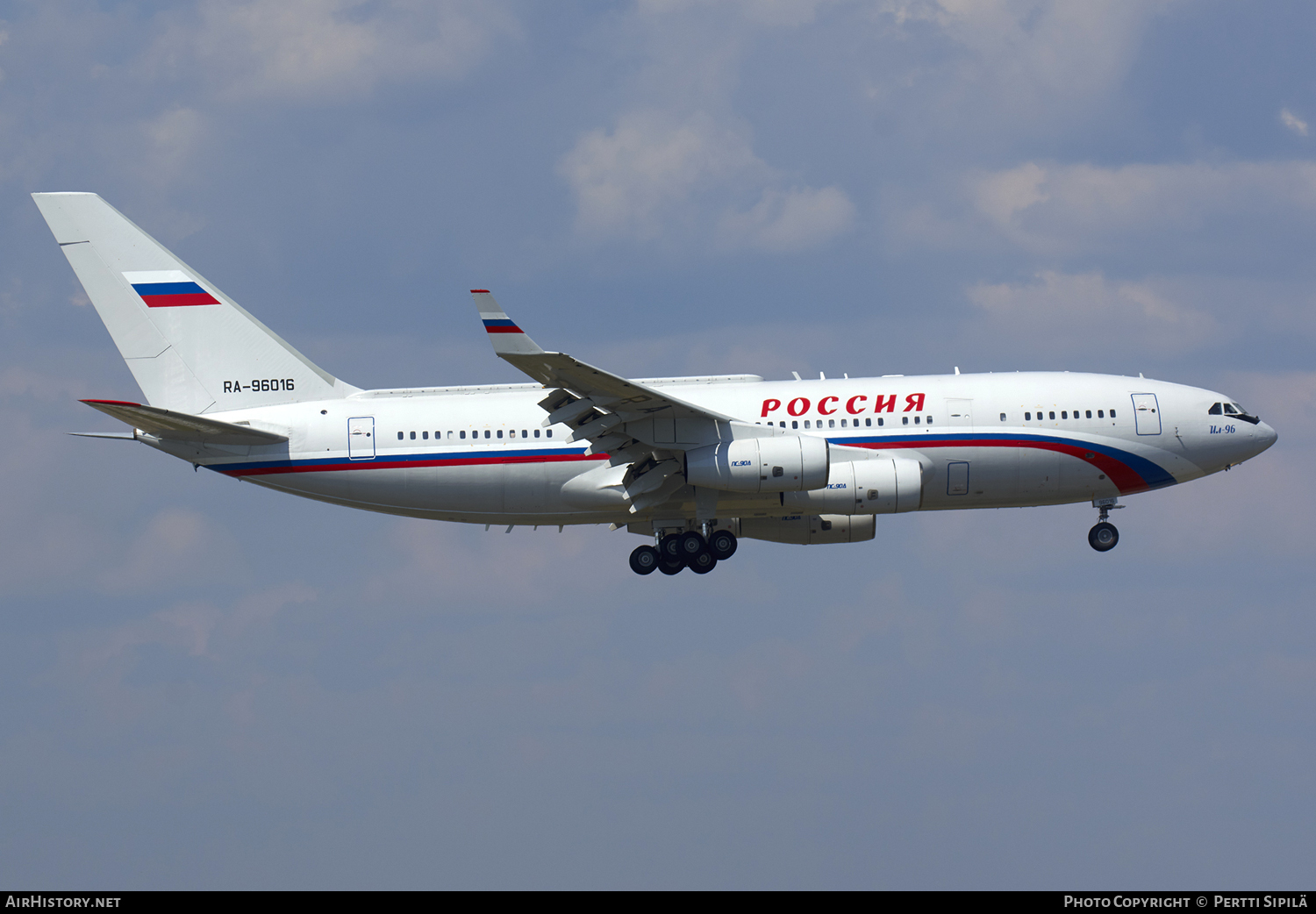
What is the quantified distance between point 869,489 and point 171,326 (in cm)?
2204

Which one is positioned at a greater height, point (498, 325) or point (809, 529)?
point (498, 325)

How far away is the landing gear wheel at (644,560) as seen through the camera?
A: 1719 inches

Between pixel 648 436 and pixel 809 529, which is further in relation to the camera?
pixel 809 529

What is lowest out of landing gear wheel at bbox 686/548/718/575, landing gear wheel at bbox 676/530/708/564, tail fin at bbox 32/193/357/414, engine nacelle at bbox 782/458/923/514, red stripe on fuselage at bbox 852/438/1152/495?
landing gear wheel at bbox 686/548/718/575

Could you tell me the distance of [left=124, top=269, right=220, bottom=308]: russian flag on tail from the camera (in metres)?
44.5

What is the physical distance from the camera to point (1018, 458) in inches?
1638

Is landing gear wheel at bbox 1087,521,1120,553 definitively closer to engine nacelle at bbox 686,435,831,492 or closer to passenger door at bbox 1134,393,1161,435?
passenger door at bbox 1134,393,1161,435

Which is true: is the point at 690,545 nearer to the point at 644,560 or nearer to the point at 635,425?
the point at 644,560

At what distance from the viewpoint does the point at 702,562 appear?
4344 centimetres

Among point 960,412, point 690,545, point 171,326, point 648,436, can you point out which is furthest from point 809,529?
point 171,326

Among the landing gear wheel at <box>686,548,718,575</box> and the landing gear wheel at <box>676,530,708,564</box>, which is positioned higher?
the landing gear wheel at <box>676,530,708,564</box>

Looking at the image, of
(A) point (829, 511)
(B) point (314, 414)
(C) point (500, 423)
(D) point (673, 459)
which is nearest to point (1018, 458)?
(A) point (829, 511)

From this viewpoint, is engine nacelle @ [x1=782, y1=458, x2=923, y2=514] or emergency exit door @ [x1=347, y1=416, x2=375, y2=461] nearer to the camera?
engine nacelle @ [x1=782, y1=458, x2=923, y2=514]

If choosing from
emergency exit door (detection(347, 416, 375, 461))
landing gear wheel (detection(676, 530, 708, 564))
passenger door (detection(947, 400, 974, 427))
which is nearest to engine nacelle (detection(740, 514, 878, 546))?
landing gear wheel (detection(676, 530, 708, 564))
